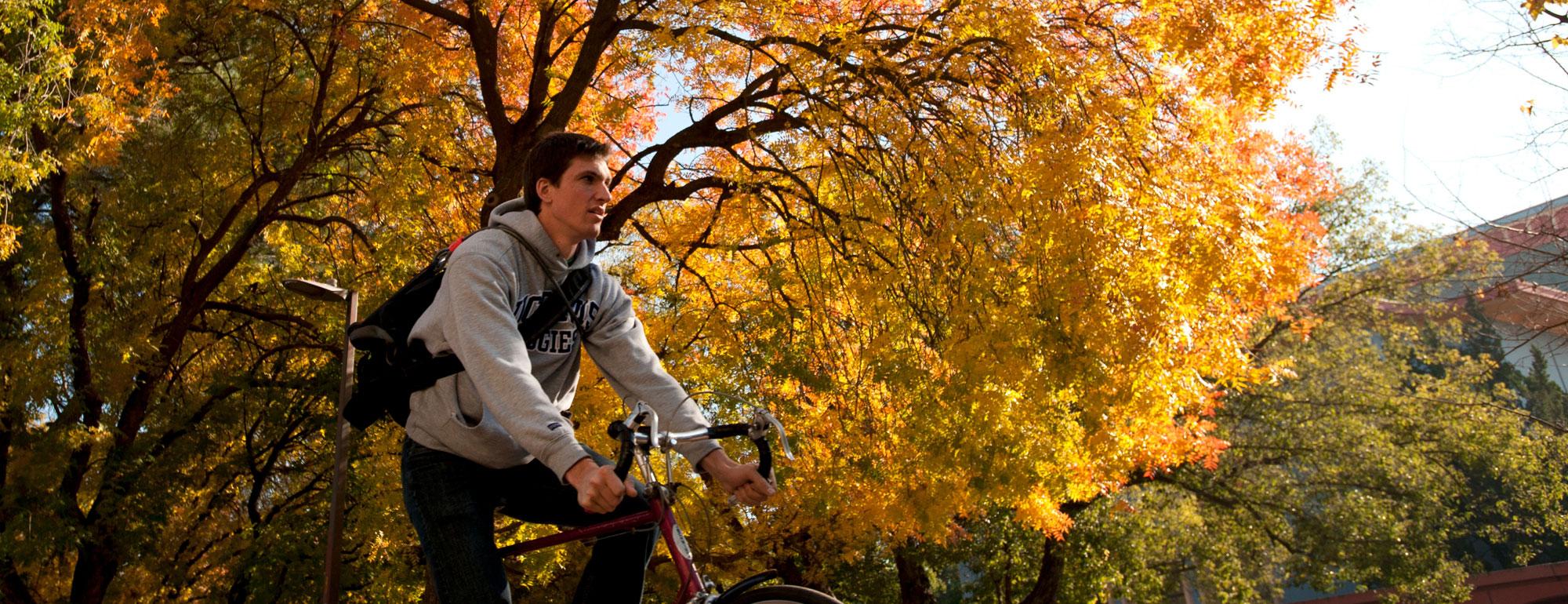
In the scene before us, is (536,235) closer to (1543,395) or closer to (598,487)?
(598,487)

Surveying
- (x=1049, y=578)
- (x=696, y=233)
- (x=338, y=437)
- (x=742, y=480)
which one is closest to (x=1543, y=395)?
(x=1049, y=578)

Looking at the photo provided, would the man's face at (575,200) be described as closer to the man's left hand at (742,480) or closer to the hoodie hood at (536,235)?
the hoodie hood at (536,235)

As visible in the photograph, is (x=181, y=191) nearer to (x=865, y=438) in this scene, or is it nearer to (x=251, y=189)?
(x=251, y=189)

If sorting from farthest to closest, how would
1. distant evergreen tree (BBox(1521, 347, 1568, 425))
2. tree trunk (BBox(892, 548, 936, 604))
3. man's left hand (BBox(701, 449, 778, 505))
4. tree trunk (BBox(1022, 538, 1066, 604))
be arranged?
distant evergreen tree (BBox(1521, 347, 1568, 425)), tree trunk (BBox(1022, 538, 1066, 604)), tree trunk (BBox(892, 548, 936, 604)), man's left hand (BBox(701, 449, 778, 505))

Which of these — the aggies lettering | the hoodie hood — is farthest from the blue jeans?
the hoodie hood

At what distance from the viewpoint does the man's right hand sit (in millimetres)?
2629

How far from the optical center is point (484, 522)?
10.6 ft

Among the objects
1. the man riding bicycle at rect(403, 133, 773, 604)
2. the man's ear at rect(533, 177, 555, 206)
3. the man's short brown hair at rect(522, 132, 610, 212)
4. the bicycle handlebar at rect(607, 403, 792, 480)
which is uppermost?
the man's short brown hair at rect(522, 132, 610, 212)

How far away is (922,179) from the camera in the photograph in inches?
362

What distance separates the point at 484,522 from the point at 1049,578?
20.5 m

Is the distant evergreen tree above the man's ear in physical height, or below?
above

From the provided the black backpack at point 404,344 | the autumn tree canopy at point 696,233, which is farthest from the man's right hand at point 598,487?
the autumn tree canopy at point 696,233

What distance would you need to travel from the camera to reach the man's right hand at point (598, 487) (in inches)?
104

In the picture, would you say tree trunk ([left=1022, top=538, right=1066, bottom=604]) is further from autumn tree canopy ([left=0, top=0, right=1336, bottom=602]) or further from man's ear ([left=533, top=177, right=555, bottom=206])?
man's ear ([left=533, top=177, right=555, bottom=206])
